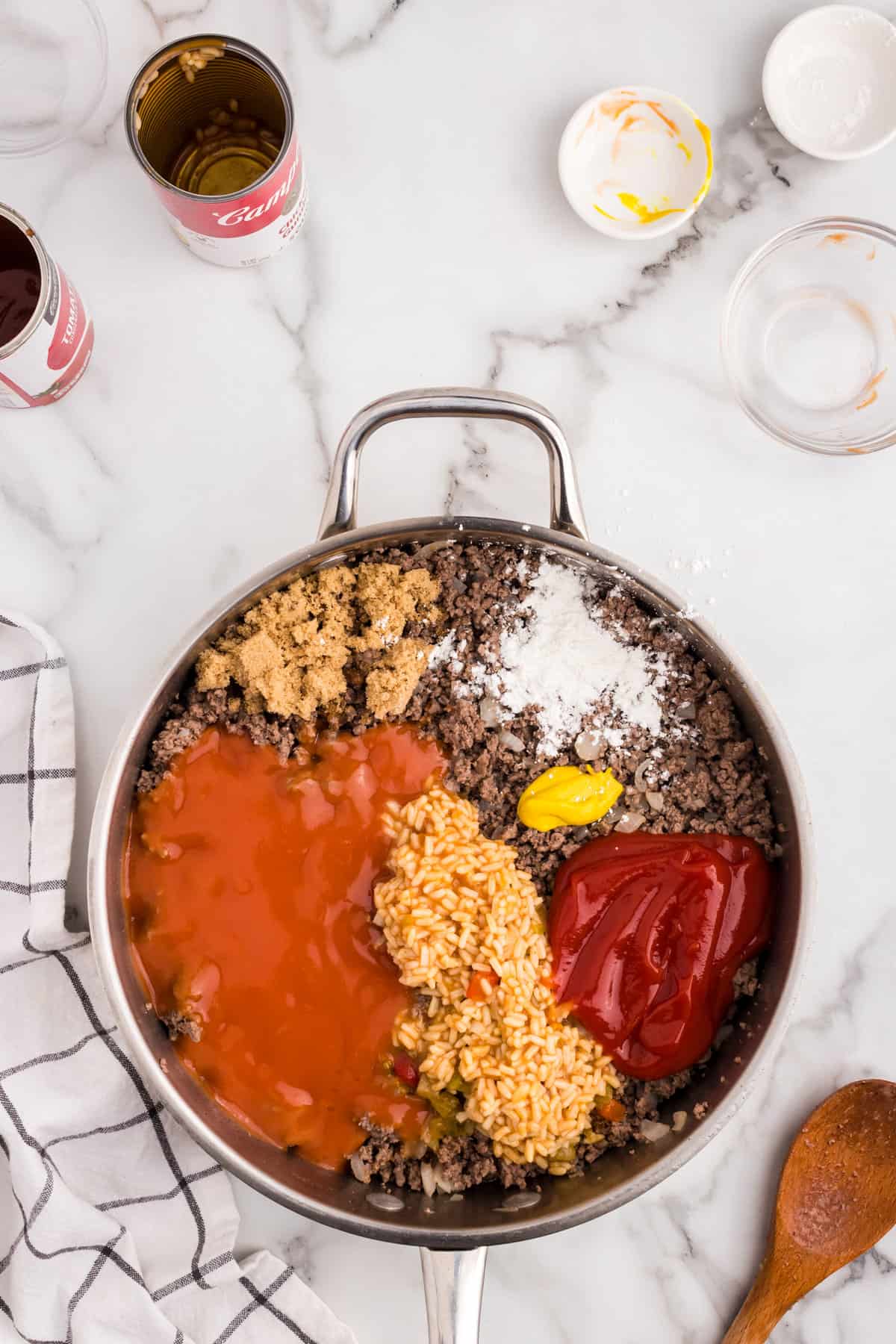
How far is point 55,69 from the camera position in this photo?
211cm

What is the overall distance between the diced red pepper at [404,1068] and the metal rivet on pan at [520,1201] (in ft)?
0.89

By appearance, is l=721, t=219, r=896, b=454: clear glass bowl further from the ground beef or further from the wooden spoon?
the ground beef

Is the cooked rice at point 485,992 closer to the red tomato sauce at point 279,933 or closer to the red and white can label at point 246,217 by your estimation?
the red tomato sauce at point 279,933

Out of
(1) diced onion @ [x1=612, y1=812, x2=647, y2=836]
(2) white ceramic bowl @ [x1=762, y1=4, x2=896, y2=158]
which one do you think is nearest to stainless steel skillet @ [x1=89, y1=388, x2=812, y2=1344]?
(1) diced onion @ [x1=612, y1=812, x2=647, y2=836]

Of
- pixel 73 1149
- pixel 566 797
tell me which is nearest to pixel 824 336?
pixel 566 797

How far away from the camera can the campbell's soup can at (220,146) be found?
1780 mm

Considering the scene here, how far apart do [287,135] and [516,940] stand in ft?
4.59

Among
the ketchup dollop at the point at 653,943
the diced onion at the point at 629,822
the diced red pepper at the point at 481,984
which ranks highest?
the diced onion at the point at 629,822

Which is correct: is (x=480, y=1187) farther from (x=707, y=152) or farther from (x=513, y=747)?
(x=707, y=152)

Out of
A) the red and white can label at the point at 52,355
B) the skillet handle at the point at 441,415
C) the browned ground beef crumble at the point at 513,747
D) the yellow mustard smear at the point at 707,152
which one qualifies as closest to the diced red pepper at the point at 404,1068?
the browned ground beef crumble at the point at 513,747

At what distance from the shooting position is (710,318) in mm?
2123

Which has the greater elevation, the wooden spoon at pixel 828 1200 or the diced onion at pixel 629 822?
the diced onion at pixel 629 822

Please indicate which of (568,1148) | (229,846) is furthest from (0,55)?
(568,1148)

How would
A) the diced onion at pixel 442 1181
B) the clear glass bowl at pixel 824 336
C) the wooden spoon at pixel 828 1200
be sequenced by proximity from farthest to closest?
the clear glass bowl at pixel 824 336 → the wooden spoon at pixel 828 1200 → the diced onion at pixel 442 1181
